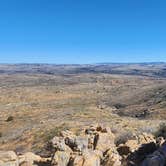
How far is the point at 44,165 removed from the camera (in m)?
17.8

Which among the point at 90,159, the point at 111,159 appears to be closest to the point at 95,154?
the point at 111,159

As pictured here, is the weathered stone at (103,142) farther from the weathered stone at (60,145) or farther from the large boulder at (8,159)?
the large boulder at (8,159)

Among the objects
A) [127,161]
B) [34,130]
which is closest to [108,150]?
[127,161]

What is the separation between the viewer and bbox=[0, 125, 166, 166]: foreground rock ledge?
16.8 metres

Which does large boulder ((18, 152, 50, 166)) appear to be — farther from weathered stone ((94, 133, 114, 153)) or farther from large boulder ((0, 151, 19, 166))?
weathered stone ((94, 133, 114, 153))

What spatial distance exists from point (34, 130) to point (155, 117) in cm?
2326

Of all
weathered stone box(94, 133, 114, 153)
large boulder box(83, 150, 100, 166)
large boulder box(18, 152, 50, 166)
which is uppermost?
large boulder box(83, 150, 100, 166)

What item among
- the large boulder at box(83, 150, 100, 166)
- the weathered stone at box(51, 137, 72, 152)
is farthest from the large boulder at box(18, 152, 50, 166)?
the large boulder at box(83, 150, 100, 166)

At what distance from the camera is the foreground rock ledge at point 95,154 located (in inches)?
660

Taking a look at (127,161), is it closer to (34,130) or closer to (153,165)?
(153,165)

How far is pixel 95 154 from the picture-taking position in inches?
701

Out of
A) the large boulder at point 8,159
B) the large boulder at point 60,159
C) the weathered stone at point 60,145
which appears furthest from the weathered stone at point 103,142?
the large boulder at point 8,159

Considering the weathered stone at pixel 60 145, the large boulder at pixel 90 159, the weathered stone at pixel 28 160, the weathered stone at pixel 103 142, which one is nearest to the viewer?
the large boulder at pixel 90 159

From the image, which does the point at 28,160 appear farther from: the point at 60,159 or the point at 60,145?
the point at 60,145
